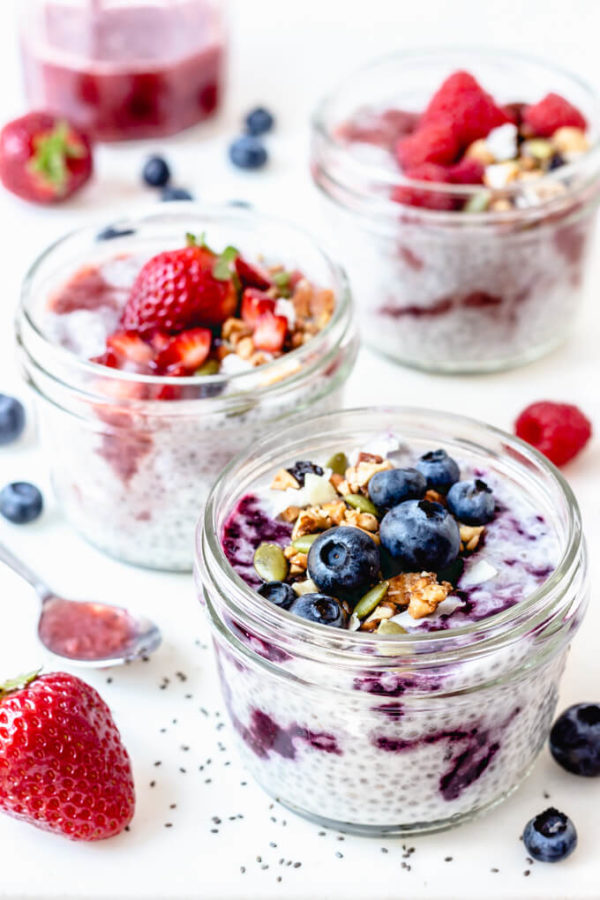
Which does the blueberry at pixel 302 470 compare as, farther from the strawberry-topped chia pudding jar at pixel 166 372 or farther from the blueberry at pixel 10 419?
the blueberry at pixel 10 419

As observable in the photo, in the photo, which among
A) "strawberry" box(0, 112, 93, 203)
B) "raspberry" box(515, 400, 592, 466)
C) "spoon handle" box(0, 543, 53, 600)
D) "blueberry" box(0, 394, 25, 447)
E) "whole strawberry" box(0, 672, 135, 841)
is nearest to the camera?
"whole strawberry" box(0, 672, 135, 841)

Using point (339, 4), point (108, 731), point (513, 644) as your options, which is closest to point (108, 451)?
point (108, 731)

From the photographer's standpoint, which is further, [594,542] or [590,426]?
[590,426]

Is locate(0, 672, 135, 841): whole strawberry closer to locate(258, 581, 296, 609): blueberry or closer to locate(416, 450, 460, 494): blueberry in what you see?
locate(258, 581, 296, 609): blueberry

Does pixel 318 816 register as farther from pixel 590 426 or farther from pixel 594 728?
pixel 590 426

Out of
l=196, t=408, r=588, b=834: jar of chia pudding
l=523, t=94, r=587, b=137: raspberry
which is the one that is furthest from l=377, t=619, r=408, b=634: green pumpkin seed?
l=523, t=94, r=587, b=137: raspberry

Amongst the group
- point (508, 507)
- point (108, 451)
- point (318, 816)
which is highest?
point (508, 507)
